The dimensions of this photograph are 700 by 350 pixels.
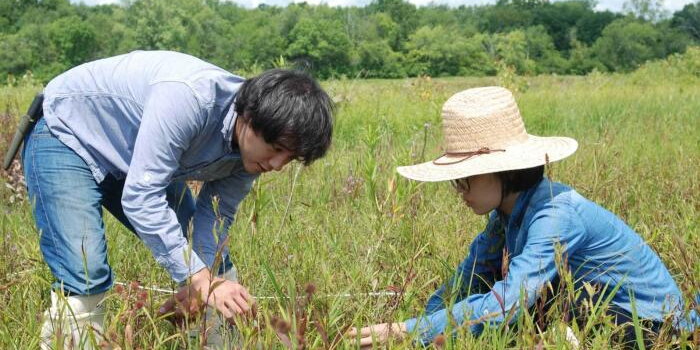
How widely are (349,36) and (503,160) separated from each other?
2925 inches

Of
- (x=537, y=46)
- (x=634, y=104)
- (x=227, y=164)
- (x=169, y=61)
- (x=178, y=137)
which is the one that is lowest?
(x=537, y=46)

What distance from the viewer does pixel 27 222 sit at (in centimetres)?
327

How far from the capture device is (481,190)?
214 cm

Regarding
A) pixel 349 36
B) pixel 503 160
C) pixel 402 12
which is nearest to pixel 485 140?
pixel 503 160

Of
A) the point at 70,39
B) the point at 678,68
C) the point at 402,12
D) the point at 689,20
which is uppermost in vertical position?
the point at 678,68

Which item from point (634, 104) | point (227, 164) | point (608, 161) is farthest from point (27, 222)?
point (634, 104)

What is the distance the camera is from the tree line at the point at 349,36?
2504 inches

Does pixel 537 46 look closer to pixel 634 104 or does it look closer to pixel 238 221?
pixel 634 104

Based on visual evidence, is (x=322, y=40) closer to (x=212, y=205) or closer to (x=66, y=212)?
(x=212, y=205)

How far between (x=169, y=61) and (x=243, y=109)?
0.30 metres

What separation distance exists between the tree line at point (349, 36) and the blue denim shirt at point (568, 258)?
5592 cm

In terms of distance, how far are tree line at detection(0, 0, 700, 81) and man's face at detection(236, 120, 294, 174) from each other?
55.9 meters

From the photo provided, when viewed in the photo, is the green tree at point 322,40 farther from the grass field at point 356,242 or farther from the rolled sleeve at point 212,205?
the rolled sleeve at point 212,205

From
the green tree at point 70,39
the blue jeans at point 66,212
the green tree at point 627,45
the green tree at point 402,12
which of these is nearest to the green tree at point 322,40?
the green tree at point 402,12
